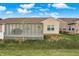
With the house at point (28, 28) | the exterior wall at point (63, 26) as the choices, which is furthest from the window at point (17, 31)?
the exterior wall at point (63, 26)

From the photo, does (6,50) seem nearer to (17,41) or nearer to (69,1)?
(17,41)

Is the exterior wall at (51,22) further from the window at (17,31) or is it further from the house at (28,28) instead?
the window at (17,31)

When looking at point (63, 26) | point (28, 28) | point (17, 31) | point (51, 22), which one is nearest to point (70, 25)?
point (63, 26)

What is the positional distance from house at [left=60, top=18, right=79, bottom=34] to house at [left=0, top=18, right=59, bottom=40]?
3.5 inches

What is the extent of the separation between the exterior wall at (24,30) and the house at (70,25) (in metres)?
0.32

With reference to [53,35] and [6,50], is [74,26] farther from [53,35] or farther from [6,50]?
[6,50]

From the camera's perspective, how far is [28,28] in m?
11.0

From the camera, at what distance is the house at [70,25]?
36.0 ft

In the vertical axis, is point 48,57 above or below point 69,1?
below

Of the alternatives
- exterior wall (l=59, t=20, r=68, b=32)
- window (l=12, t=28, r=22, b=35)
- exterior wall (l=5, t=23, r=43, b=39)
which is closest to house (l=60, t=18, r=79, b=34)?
exterior wall (l=59, t=20, r=68, b=32)

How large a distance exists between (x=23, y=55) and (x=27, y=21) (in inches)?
19.7

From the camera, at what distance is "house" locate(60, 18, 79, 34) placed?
36.0ft

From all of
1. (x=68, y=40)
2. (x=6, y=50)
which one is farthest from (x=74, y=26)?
(x=6, y=50)

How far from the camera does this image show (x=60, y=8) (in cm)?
1095
